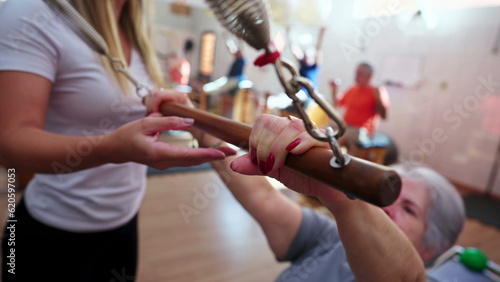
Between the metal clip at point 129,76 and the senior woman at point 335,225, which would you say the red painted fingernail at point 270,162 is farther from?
the metal clip at point 129,76

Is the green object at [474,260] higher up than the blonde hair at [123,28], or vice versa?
the blonde hair at [123,28]

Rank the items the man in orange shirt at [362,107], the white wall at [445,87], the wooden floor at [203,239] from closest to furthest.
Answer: the wooden floor at [203,239], the man in orange shirt at [362,107], the white wall at [445,87]

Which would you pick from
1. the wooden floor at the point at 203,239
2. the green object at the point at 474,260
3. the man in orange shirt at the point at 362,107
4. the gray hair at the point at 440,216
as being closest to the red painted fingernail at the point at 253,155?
the gray hair at the point at 440,216

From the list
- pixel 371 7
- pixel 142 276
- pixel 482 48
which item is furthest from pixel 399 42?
pixel 142 276

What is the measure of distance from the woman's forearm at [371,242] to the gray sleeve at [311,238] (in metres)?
0.40

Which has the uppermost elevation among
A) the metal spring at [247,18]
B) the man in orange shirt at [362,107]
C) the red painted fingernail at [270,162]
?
the metal spring at [247,18]

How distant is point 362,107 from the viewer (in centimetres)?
355

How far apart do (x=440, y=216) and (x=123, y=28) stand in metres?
1.04

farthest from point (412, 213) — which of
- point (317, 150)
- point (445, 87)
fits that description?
point (445, 87)

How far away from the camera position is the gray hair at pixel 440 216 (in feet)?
2.89

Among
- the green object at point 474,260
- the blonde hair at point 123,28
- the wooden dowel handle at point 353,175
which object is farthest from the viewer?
the green object at point 474,260

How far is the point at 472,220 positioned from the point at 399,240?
3.25 m

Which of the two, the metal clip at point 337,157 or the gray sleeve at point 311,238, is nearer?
the metal clip at point 337,157

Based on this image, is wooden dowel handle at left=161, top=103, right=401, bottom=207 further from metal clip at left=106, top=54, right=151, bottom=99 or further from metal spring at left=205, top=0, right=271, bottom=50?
metal clip at left=106, top=54, right=151, bottom=99
